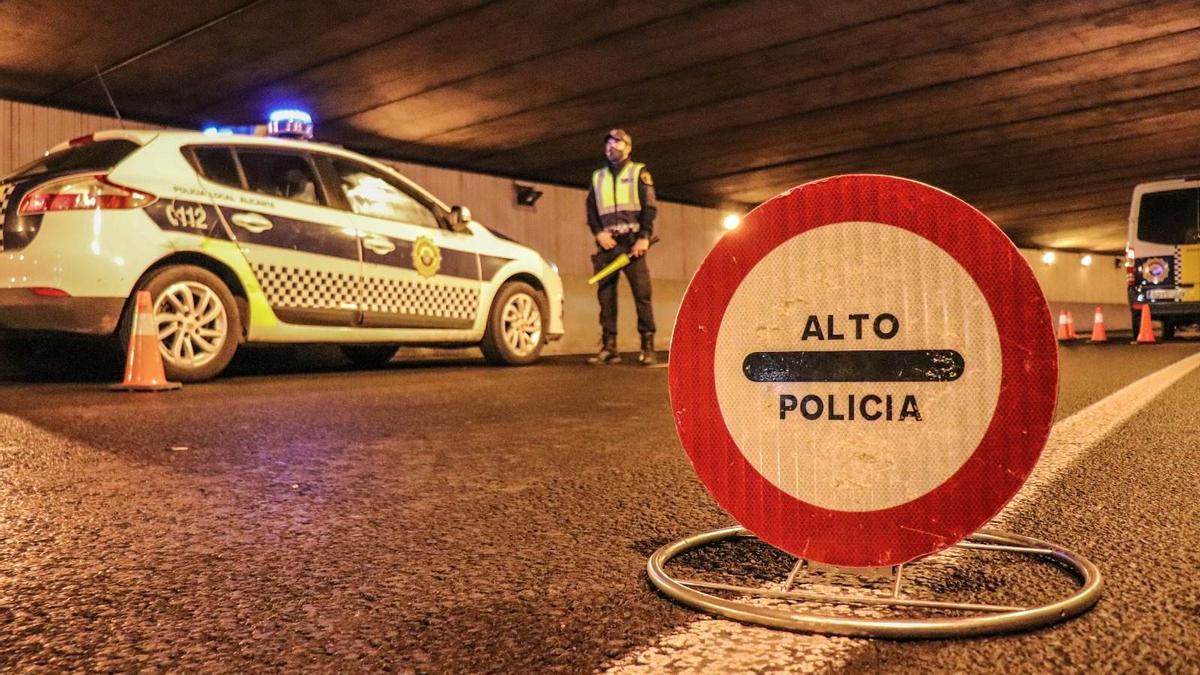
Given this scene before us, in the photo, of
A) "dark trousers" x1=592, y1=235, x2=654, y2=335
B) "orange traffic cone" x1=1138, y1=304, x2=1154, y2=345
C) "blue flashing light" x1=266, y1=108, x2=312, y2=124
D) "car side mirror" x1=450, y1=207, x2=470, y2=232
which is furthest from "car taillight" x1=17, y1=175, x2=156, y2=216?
"orange traffic cone" x1=1138, y1=304, x2=1154, y2=345

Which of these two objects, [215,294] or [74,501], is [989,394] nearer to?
[74,501]

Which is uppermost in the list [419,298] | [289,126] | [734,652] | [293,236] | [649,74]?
[649,74]

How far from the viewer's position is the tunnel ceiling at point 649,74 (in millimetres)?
8164

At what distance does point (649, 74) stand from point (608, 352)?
274 centimetres

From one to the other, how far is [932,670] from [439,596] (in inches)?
35.0

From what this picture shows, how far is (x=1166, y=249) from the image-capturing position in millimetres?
13188

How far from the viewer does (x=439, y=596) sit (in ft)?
6.27

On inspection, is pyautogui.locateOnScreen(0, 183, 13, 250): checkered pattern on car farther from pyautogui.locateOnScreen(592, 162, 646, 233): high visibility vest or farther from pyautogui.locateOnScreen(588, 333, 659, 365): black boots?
pyautogui.locateOnScreen(588, 333, 659, 365): black boots

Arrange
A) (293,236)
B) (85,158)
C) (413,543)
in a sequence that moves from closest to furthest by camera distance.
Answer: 1. (413,543)
2. (85,158)
3. (293,236)

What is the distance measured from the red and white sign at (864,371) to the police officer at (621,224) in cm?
718

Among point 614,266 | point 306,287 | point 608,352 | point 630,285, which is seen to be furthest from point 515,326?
point 306,287

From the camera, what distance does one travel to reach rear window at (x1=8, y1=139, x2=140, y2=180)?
6352 mm

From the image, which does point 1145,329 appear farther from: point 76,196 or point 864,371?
point 864,371

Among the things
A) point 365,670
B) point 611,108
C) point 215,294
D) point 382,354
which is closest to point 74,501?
point 365,670
